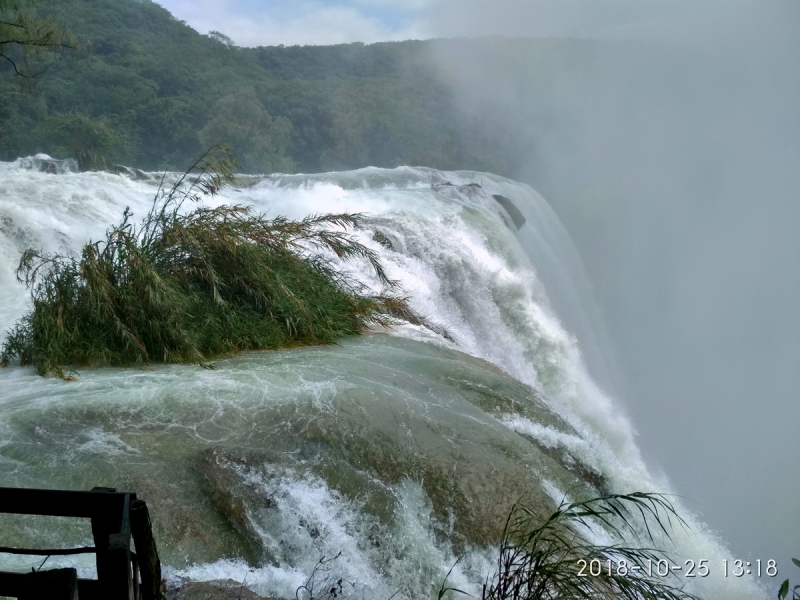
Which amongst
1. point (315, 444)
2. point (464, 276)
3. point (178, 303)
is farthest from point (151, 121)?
point (315, 444)

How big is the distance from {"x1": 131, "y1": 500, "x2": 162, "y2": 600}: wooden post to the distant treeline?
11.9 meters

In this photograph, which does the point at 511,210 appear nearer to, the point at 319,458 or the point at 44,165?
the point at 44,165

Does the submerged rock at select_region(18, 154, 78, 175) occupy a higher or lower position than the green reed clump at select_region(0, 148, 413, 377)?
higher

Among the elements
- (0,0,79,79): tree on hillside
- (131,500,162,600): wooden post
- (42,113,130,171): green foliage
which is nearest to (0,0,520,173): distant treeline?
(42,113,130,171): green foliage

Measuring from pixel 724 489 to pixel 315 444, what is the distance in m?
9.27

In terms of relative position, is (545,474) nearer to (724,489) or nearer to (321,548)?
(321,548)

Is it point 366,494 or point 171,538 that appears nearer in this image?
point 171,538

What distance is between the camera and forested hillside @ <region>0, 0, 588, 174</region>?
1559 cm

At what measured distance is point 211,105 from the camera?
825 inches

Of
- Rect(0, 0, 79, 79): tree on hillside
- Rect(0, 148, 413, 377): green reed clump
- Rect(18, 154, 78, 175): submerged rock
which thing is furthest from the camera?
Rect(18, 154, 78, 175): submerged rock

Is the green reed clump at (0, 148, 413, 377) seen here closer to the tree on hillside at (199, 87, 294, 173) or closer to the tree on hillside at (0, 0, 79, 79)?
the tree on hillside at (0, 0, 79, 79)

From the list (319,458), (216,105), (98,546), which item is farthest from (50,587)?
(216,105)

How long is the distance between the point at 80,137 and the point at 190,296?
37.5 ft

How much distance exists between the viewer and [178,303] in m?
5.16
